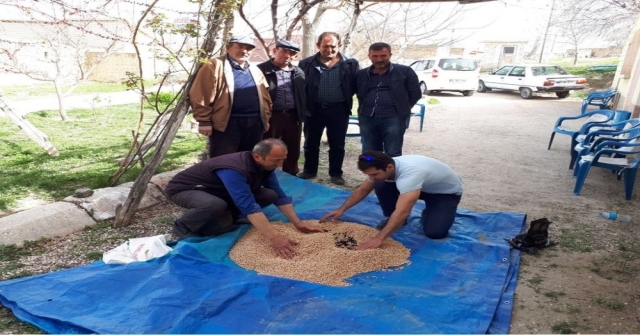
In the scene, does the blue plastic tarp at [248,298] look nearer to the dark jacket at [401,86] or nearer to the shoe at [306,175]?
the dark jacket at [401,86]

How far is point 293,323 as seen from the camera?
193cm

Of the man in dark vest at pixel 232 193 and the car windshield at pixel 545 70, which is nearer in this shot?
the man in dark vest at pixel 232 193

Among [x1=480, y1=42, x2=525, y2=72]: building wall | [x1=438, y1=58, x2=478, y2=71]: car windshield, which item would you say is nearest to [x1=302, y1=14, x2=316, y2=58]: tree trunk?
[x1=438, y1=58, x2=478, y2=71]: car windshield

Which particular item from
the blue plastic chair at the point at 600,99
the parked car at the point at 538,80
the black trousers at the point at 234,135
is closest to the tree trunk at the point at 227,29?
the black trousers at the point at 234,135

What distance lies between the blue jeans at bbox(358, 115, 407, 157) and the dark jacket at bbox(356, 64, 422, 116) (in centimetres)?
11

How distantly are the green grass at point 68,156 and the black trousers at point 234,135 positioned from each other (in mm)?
1101

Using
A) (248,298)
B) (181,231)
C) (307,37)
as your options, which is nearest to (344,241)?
(248,298)

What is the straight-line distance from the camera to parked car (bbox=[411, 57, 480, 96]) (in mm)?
13180

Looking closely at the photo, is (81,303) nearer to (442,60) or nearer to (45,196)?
(45,196)

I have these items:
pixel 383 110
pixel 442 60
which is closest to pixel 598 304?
pixel 383 110

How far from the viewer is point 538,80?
43.5 ft

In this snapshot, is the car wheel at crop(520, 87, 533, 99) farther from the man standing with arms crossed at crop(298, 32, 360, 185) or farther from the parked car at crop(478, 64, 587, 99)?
the man standing with arms crossed at crop(298, 32, 360, 185)

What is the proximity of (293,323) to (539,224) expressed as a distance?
73.5 inches

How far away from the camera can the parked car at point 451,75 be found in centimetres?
1318
